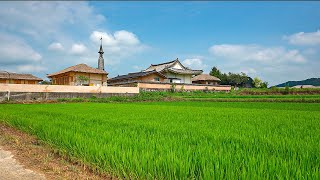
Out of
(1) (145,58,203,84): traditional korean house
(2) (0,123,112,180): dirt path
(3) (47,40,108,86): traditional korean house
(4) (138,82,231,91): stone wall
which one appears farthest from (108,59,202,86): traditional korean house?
(2) (0,123,112,180): dirt path

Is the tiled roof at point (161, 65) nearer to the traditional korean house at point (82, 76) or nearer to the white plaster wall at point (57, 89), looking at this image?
the traditional korean house at point (82, 76)

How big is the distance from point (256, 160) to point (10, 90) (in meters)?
21.3

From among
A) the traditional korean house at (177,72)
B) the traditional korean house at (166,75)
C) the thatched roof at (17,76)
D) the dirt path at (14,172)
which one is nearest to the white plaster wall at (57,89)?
the traditional korean house at (166,75)

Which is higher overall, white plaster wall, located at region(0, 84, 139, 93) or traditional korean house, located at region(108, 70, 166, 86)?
traditional korean house, located at region(108, 70, 166, 86)

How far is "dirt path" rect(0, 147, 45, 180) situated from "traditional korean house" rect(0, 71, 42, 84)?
3019 centimetres

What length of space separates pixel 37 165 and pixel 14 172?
0.32 meters

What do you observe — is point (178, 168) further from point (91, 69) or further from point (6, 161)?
point (91, 69)

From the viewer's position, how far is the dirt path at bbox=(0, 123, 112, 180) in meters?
2.73

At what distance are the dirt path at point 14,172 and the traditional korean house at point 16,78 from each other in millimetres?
30191

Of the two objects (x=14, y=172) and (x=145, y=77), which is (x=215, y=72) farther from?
(x=14, y=172)

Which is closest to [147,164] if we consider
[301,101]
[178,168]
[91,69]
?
[178,168]

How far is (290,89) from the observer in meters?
28.1

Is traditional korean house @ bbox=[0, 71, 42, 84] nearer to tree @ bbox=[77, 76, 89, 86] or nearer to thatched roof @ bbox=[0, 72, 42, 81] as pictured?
Answer: thatched roof @ bbox=[0, 72, 42, 81]

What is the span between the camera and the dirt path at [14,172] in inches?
106
